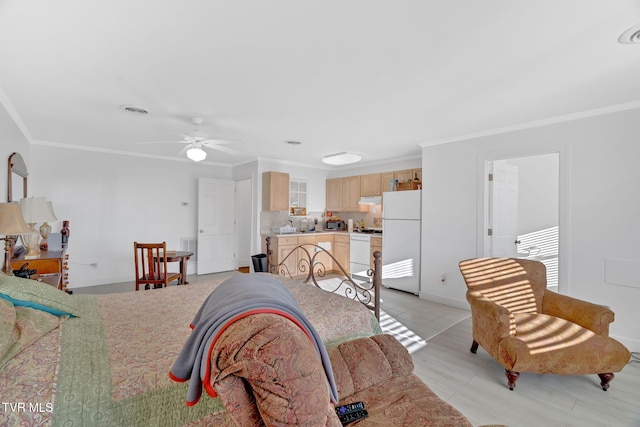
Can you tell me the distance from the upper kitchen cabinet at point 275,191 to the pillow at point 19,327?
433 centimetres

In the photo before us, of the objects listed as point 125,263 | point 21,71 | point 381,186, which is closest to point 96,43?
point 21,71

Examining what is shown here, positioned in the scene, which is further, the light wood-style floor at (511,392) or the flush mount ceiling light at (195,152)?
the flush mount ceiling light at (195,152)

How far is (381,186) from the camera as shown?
6055 mm

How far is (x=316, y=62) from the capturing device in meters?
2.19

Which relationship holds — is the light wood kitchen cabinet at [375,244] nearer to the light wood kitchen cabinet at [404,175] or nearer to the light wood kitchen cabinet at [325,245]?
the light wood kitchen cabinet at [325,245]

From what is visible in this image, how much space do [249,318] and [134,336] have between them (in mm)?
1057

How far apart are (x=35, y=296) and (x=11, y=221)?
884 millimetres

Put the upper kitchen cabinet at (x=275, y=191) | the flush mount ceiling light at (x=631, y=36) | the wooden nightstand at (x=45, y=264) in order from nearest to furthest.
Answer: the flush mount ceiling light at (x=631, y=36) → the wooden nightstand at (x=45, y=264) → the upper kitchen cabinet at (x=275, y=191)

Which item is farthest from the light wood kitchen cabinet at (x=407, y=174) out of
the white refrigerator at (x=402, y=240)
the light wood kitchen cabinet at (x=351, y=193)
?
the light wood kitchen cabinet at (x=351, y=193)

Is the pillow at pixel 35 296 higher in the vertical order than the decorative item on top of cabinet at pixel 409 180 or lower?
lower

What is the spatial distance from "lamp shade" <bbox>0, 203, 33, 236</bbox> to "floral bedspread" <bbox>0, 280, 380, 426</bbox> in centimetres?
88

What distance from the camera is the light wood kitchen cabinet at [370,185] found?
241 inches

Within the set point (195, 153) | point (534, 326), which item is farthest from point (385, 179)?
point (534, 326)

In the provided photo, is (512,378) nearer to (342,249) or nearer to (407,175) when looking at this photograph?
(407,175)
